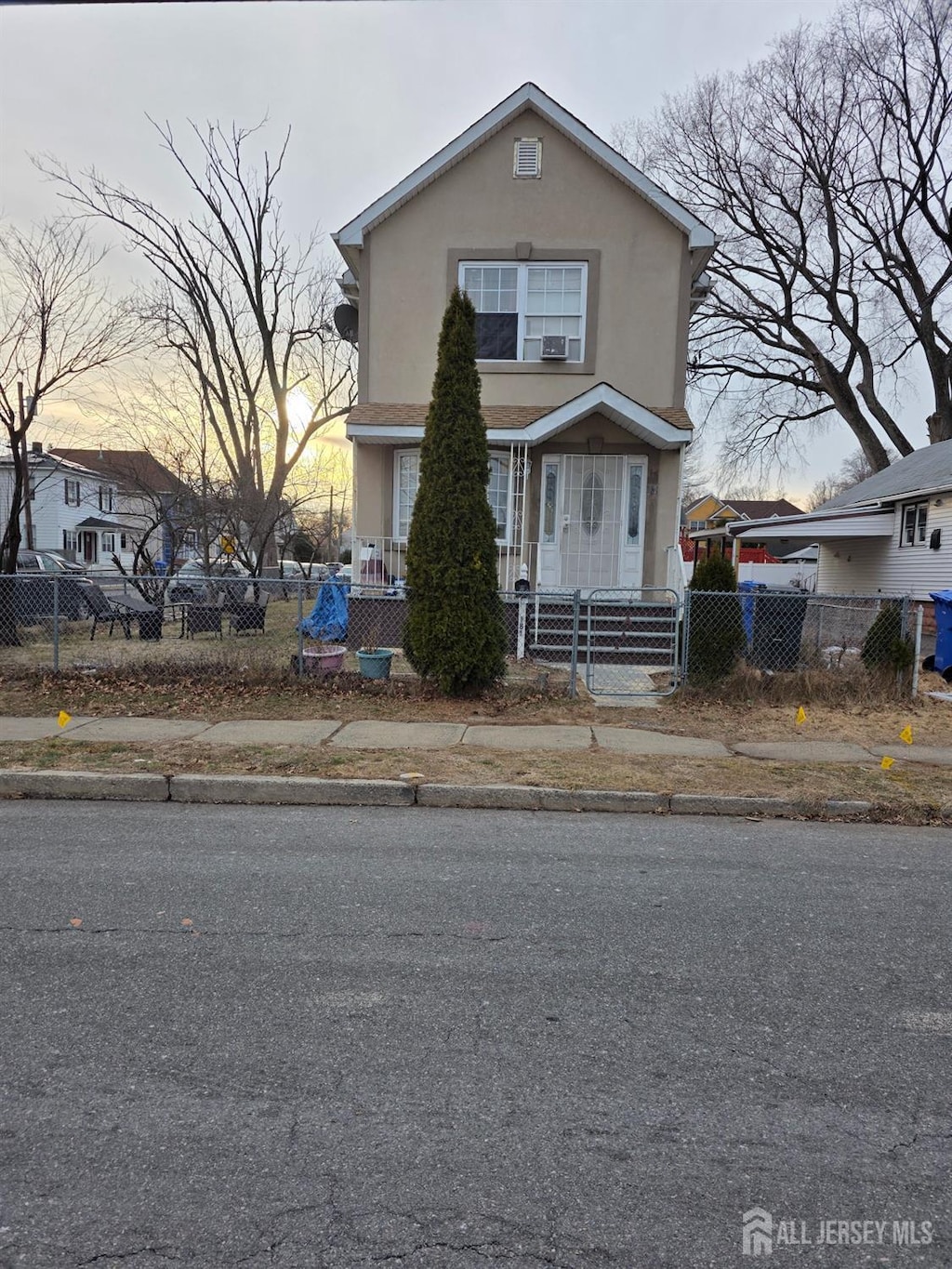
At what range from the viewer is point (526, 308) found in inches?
556

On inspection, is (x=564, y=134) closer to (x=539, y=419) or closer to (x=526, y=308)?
(x=526, y=308)

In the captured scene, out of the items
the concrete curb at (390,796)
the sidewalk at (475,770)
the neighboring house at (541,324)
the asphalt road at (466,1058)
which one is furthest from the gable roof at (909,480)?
the asphalt road at (466,1058)

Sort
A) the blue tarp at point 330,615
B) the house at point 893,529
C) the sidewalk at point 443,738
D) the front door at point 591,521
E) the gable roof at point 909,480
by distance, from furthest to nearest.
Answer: the gable roof at point 909,480 < the house at point 893,529 < the front door at point 591,521 < the blue tarp at point 330,615 < the sidewalk at point 443,738

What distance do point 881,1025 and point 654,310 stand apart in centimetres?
1303

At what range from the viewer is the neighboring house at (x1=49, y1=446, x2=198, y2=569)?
1983 centimetres

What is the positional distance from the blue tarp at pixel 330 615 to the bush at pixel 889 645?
7.83 metres

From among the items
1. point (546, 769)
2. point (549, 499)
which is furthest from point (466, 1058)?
point (549, 499)

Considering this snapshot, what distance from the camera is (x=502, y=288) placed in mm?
14211

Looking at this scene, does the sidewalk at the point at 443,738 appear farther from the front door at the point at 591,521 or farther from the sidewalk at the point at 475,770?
the front door at the point at 591,521

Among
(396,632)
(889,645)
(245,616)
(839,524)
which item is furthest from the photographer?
(839,524)

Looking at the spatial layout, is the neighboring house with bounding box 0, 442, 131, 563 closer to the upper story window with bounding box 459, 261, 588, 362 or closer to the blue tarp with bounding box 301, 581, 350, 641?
the blue tarp with bounding box 301, 581, 350, 641

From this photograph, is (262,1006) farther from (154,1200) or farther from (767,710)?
(767,710)

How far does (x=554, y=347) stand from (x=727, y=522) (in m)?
29.1

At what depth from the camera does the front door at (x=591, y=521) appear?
45.9 feet
